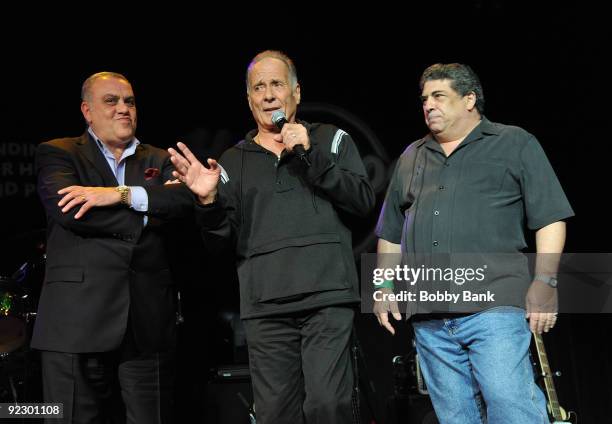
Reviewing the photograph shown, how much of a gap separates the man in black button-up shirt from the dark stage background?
6.04ft

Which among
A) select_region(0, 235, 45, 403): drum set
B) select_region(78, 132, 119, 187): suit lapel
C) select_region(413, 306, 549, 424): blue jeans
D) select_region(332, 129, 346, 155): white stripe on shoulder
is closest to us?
select_region(413, 306, 549, 424): blue jeans

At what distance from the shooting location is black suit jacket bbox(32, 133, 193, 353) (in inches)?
122

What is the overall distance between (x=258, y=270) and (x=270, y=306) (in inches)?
6.2

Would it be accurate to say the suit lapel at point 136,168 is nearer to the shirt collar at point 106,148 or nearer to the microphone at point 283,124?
the shirt collar at point 106,148

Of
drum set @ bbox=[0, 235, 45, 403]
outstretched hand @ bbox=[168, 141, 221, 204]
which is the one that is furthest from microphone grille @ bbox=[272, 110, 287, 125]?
drum set @ bbox=[0, 235, 45, 403]

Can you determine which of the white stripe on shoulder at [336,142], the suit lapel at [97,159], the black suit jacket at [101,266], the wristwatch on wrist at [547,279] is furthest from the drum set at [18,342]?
the wristwatch on wrist at [547,279]

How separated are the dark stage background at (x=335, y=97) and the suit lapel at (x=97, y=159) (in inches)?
46.9

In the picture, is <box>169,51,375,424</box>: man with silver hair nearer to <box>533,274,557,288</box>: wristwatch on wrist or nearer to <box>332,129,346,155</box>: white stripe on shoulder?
<box>332,129,346,155</box>: white stripe on shoulder

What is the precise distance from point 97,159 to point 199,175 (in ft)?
2.24

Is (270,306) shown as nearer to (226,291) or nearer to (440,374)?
(440,374)

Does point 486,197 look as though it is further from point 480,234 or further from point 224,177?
point 224,177

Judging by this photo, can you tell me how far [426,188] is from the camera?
2900 mm

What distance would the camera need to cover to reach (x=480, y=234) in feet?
9.00

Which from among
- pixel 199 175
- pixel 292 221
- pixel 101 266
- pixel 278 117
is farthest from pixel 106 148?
pixel 292 221
